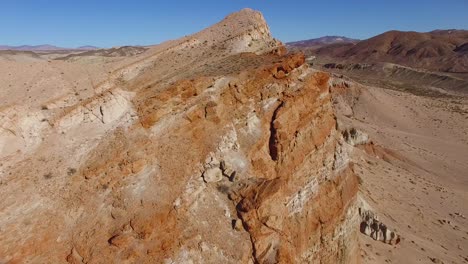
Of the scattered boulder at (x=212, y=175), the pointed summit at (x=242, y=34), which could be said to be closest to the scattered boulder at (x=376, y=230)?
the pointed summit at (x=242, y=34)

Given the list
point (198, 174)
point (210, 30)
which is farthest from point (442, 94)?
point (198, 174)

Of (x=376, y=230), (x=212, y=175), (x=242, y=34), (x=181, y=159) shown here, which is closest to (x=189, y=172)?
(x=181, y=159)

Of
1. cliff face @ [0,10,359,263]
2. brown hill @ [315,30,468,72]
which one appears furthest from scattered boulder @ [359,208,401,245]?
brown hill @ [315,30,468,72]

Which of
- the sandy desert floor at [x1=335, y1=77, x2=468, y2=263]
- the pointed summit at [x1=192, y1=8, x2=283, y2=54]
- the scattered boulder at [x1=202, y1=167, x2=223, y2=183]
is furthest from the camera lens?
the sandy desert floor at [x1=335, y1=77, x2=468, y2=263]

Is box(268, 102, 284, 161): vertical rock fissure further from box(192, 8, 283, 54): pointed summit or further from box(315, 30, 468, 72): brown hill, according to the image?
box(315, 30, 468, 72): brown hill

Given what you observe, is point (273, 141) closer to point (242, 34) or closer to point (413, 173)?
point (242, 34)

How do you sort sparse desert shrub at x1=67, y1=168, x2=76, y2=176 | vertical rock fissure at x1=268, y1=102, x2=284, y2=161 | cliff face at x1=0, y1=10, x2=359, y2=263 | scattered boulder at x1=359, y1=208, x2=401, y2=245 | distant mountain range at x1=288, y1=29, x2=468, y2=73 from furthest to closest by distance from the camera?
distant mountain range at x1=288, y1=29, x2=468, y2=73 < scattered boulder at x1=359, y1=208, x2=401, y2=245 < vertical rock fissure at x1=268, y1=102, x2=284, y2=161 < sparse desert shrub at x1=67, y1=168, x2=76, y2=176 < cliff face at x1=0, y1=10, x2=359, y2=263

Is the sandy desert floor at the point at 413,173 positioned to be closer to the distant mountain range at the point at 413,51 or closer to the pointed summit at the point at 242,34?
the pointed summit at the point at 242,34
